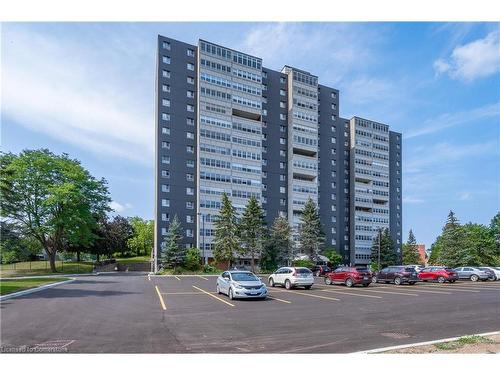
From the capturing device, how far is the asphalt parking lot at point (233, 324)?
9062mm

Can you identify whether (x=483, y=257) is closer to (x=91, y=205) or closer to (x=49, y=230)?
(x=91, y=205)

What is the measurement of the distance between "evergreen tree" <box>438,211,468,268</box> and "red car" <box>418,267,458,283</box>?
22.4 meters

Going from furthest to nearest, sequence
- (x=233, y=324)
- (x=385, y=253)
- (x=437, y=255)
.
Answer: (x=385, y=253) < (x=437, y=255) < (x=233, y=324)

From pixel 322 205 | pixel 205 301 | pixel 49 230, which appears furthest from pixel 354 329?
pixel 322 205

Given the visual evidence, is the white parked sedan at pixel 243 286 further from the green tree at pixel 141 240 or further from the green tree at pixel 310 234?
the green tree at pixel 141 240

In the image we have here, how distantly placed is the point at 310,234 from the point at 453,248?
23.2 m

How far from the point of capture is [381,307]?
1630 centimetres

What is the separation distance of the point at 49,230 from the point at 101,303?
131 feet

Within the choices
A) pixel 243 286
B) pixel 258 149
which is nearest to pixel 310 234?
pixel 258 149

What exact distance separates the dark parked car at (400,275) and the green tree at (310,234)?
109 ft

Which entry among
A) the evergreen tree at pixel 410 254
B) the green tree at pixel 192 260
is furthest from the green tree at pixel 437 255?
the green tree at pixel 192 260

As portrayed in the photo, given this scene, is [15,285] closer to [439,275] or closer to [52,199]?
[52,199]

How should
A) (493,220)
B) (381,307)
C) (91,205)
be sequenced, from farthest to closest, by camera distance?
(493,220) < (91,205) < (381,307)

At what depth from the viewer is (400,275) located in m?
32.0
